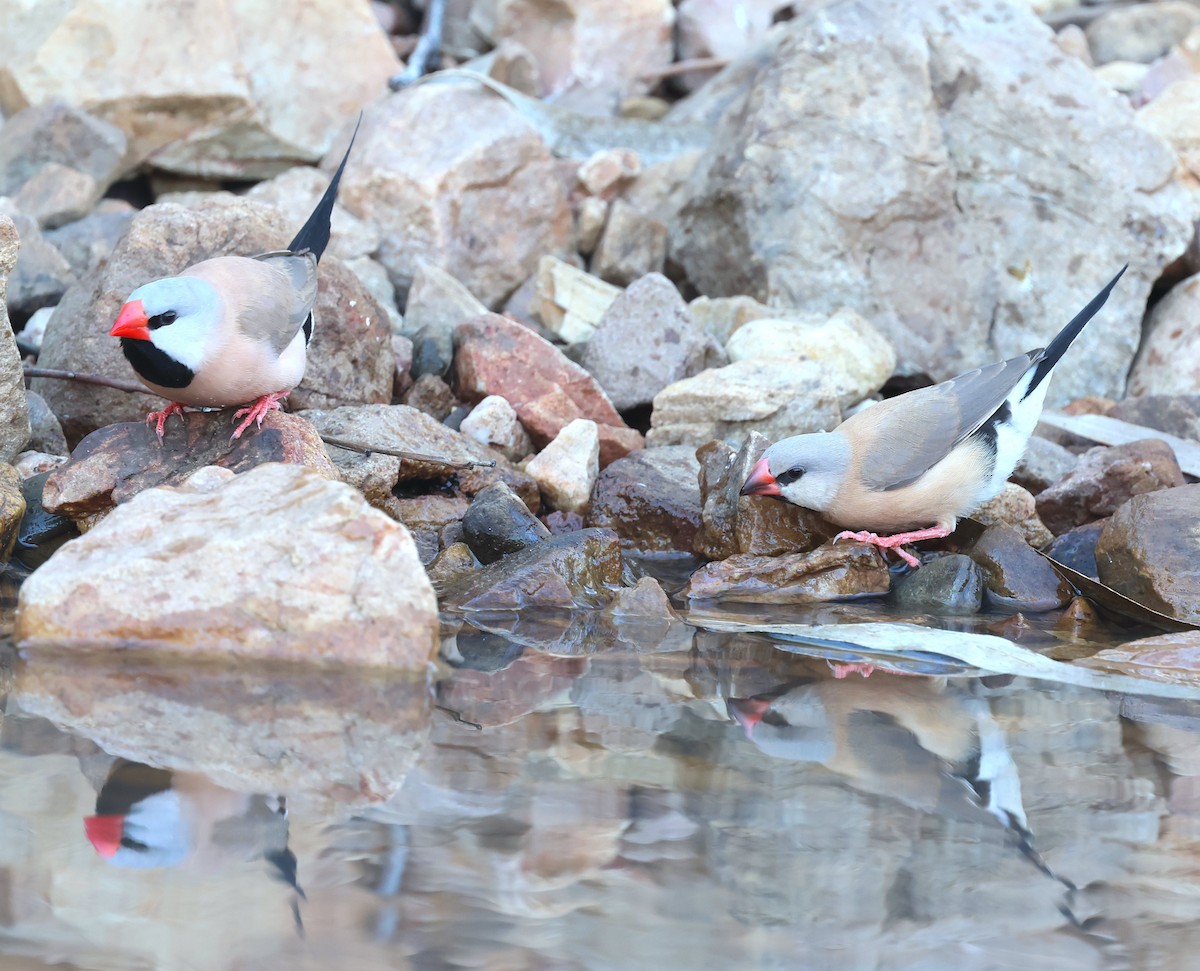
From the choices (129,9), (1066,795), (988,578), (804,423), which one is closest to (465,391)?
(804,423)

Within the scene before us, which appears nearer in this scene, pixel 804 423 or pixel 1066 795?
pixel 1066 795

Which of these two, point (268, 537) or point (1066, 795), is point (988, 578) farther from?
point (268, 537)

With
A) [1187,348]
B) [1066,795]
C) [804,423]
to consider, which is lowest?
[1187,348]

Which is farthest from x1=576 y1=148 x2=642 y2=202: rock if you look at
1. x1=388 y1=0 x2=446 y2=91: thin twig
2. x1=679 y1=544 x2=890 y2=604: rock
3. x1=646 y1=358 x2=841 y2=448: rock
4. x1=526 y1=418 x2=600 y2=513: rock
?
x1=679 y1=544 x2=890 y2=604: rock

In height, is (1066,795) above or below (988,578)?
above

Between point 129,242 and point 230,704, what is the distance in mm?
2757

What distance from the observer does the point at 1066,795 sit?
102 inches

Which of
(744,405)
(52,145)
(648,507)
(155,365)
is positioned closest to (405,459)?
(648,507)

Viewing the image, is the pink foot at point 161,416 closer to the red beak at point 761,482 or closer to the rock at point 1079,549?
the red beak at point 761,482

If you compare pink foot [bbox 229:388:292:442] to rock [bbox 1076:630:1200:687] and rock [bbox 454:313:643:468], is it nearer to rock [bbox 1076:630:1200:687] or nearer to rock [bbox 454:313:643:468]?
rock [bbox 454:313:643:468]

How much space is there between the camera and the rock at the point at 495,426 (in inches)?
212

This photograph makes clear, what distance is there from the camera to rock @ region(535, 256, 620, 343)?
6.75m

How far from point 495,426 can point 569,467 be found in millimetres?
464

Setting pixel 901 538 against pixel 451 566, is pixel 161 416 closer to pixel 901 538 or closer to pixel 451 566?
pixel 451 566
